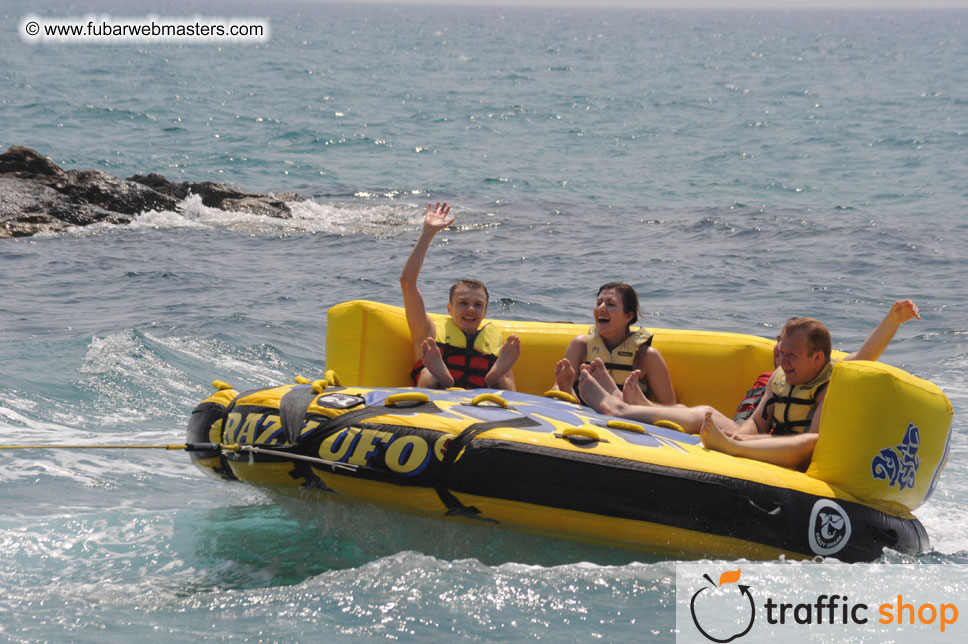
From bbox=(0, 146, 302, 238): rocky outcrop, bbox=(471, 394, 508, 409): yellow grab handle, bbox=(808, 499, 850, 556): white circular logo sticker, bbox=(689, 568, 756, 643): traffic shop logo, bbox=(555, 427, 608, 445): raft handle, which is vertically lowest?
bbox=(689, 568, 756, 643): traffic shop logo

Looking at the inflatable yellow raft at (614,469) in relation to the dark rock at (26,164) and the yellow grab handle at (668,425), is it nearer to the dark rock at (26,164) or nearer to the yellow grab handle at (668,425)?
the yellow grab handle at (668,425)

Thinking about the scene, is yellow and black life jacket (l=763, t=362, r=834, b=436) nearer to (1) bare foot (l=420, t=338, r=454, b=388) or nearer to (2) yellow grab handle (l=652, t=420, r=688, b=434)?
(2) yellow grab handle (l=652, t=420, r=688, b=434)

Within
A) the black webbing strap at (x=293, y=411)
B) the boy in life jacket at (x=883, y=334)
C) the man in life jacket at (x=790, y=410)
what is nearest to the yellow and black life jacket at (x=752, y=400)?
the boy in life jacket at (x=883, y=334)

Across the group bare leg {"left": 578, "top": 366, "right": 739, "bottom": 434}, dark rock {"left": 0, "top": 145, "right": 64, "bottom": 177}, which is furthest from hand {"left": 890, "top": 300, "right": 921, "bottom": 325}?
dark rock {"left": 0, "top": 145, "right": 64, "bottom": 177}

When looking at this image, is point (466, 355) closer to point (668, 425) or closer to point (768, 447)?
point (668, 425)

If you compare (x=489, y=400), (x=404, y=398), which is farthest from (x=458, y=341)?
(x=404, y=398)

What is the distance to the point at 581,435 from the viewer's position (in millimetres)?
3574

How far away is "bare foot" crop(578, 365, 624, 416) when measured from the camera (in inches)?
164

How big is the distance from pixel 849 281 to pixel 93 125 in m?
17.0

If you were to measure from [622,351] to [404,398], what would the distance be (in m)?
1.15

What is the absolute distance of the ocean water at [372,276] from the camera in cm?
349

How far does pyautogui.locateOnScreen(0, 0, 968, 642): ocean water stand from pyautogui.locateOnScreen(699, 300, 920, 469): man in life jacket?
0.54 m

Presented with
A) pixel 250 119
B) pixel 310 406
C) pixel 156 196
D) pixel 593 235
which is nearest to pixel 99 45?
pixel 250 119

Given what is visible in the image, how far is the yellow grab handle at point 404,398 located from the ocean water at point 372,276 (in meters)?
0.41
